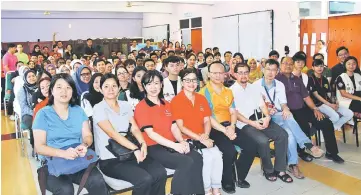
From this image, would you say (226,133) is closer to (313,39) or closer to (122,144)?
(122,144)

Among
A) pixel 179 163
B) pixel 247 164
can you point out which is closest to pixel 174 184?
pixel 179 163

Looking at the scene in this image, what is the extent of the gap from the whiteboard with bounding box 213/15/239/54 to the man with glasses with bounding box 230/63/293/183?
303 inches

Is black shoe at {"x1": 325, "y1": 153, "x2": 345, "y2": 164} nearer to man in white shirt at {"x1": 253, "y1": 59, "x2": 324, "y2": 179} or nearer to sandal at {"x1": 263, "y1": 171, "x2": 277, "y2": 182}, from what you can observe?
man in white shirt at {"x1": 253, "y1": 59, "x2": 324, "y2": 179}

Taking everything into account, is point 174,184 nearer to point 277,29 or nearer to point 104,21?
point 277,29

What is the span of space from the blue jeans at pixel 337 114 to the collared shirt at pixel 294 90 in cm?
39

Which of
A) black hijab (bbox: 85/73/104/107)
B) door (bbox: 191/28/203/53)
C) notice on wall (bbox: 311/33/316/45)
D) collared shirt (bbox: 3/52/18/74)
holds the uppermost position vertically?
door (bbox: 191/28/203/53)

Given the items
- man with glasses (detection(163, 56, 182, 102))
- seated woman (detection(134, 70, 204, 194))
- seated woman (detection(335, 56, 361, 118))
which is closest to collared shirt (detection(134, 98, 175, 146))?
seated woman (detection(134, 70, 204, 194))

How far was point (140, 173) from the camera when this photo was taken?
7.75 ft

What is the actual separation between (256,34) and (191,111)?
7.69 metres

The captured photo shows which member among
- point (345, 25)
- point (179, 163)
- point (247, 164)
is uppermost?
point (345, 25)

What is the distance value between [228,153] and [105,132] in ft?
3.59

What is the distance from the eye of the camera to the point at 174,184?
8.44ft

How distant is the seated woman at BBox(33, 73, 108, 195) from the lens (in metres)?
2.26

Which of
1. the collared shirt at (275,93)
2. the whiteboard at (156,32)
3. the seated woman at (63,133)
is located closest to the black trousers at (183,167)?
the seated woman at (63,133)
